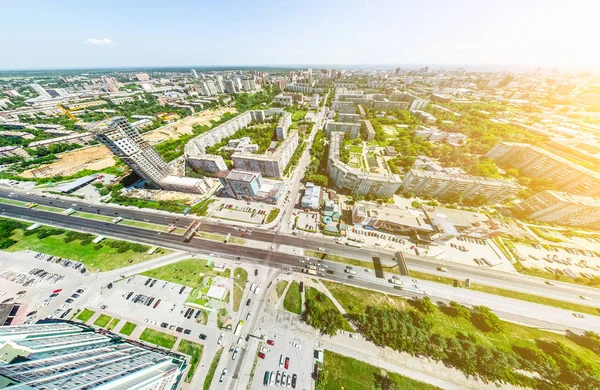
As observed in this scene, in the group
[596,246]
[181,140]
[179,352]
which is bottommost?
[179,352]

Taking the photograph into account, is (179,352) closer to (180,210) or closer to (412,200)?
(180,210)

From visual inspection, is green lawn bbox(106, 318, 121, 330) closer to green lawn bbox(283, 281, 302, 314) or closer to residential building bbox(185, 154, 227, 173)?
green lawn bbox(283, 281, 302, 314)

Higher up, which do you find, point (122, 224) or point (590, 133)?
point (590, 133)

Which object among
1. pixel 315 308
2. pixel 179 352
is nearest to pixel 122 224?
pixel 179 352

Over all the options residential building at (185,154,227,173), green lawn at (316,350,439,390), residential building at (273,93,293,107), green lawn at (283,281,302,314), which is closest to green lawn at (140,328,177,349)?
green lawn at (283,281,302,314)

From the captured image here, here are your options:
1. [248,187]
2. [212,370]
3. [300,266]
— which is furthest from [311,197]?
[212,370]

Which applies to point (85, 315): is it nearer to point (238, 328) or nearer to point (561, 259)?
point (238, 328)

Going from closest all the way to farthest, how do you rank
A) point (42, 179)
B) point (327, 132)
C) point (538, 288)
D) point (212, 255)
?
1. point (538, 288)
2. point (212, 255)
3. point (42, 179)
4. point (327, 132)
